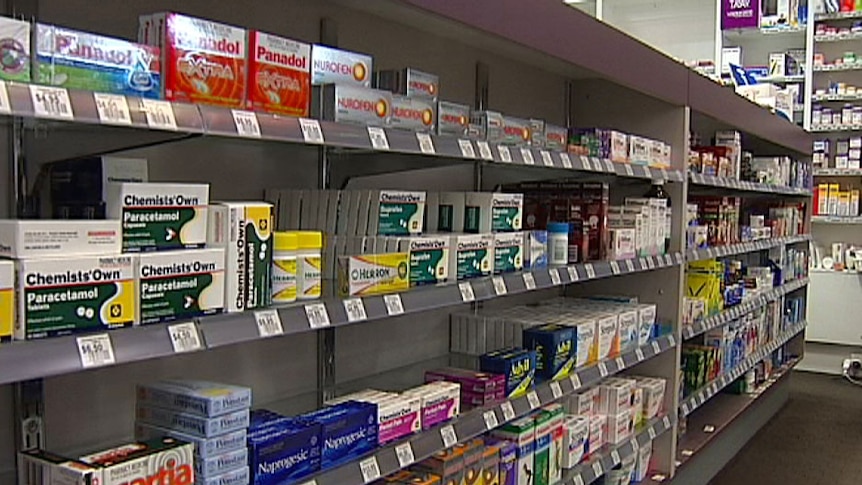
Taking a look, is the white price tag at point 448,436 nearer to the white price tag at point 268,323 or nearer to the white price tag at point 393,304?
the white price tag at point 393,304

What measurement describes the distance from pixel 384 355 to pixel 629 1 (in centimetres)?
710

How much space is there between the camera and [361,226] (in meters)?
2.14

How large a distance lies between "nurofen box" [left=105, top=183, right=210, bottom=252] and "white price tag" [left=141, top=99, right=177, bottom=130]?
0.56ft

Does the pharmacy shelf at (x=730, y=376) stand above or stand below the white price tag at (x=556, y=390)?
below

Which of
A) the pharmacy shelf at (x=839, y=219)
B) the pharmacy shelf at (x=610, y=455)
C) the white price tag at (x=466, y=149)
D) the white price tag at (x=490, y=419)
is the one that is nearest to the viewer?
the white price tag at (x=466, y=149)

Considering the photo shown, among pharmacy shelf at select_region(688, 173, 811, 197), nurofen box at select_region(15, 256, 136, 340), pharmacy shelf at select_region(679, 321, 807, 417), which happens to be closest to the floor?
pharmacy shelf at select_region(679, 321, 807, 417)

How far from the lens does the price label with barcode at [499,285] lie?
7.92ft

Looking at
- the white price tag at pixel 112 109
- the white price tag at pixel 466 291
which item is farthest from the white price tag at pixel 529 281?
the white price tag at pixel 112 109

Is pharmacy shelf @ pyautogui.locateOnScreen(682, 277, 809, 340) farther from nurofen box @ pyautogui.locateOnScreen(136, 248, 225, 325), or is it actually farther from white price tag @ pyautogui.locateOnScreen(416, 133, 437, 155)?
nurofen box @ pyautogui.locateOnScreen(136, 248, 225, 325)

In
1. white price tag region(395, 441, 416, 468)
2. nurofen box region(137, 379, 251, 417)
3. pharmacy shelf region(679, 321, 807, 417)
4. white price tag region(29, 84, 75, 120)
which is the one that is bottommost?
pharmacy shelf region(679, 321, 807, 417)

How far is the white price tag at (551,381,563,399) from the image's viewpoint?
9.13 ft

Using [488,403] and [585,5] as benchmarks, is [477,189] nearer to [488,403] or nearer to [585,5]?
[488,403]

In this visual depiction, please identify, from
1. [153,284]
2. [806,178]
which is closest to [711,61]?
[806,178]

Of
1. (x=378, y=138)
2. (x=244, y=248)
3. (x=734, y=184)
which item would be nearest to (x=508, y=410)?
(x=378, y=138)
